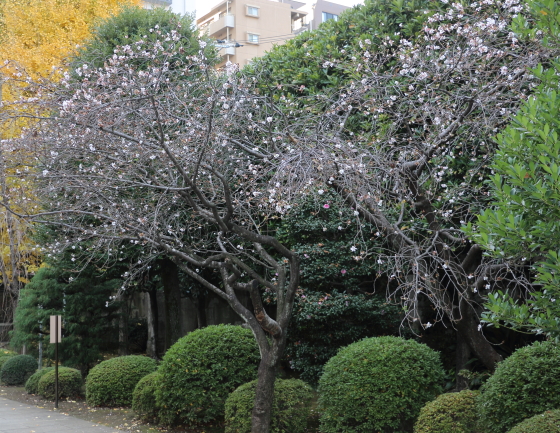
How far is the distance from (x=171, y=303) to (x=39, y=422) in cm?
428

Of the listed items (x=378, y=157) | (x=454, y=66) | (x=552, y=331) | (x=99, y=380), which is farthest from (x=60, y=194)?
(x=552, y=331)

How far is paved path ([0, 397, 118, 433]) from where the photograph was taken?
8.50 metres

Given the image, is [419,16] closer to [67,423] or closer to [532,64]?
[532,64]

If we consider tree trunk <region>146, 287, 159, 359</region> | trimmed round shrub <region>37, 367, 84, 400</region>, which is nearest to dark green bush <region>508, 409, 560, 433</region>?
trimmed round shrub <region>37, 367, 84, 400</region>

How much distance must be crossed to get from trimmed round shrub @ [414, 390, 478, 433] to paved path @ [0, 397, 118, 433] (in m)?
4.66

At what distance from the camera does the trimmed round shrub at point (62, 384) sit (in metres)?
11.4

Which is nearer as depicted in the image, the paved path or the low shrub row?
the low shrub row

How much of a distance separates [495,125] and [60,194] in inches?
268

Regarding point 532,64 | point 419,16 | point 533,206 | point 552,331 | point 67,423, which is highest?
point 419,16

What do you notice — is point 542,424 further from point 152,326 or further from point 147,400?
point 152,326

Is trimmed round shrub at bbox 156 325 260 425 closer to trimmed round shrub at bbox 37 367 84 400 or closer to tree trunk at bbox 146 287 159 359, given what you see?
trimmed round shrub at bbox 37 367 84 400

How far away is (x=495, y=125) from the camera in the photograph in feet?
23.7

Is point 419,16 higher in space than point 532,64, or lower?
higher

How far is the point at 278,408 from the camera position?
7.47 m
